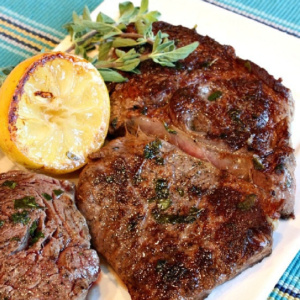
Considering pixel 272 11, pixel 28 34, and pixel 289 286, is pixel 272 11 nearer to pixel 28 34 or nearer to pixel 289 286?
pixel 28 34

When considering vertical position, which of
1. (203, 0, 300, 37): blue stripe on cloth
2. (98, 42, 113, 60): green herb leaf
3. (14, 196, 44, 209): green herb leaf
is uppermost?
(203, 0, 300, 37): blue stripe on cloth

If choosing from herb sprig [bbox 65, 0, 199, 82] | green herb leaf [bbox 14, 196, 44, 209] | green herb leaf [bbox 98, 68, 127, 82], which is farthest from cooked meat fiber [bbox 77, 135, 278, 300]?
herb sprig [bbox 65, 0, 199, 82]

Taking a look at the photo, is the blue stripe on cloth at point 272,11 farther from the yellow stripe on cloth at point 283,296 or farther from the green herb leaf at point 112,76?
the yellow stripe on cloth at point 283,296

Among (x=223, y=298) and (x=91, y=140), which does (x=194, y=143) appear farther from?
(x=223, y=298)

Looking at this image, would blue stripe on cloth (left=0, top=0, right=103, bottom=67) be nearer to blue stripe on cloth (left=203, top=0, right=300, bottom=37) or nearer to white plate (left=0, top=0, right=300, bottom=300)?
white plate (left=0, top=0, right=300, bottom=300)

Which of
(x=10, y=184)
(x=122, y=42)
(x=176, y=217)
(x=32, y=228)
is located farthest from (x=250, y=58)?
(x=32, y=228)

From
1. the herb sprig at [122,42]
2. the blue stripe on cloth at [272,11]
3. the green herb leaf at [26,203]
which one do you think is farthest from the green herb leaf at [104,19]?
the green herb leaf at [26,203]

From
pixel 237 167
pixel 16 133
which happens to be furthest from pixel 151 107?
pixel 16 133

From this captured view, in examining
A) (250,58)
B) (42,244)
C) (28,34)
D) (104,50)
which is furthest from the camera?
(28,34)
